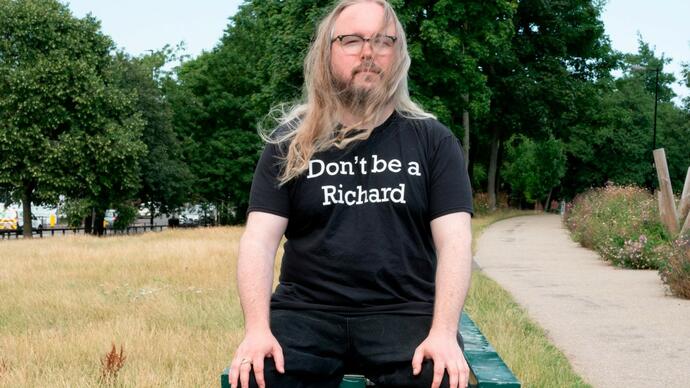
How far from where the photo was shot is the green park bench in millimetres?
2541

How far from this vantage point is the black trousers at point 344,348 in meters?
2.70

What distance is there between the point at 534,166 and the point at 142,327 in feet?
163

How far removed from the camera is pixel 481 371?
2680 millimetres

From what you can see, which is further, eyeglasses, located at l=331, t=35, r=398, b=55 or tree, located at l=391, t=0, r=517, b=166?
tree, located at l=391, t=0, r=517, b=166

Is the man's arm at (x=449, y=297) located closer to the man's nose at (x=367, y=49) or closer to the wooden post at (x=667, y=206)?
the man's nose at (x=367, y=49)

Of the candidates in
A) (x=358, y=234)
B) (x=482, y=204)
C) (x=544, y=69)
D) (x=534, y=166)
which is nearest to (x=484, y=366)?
(x=358, y=234)

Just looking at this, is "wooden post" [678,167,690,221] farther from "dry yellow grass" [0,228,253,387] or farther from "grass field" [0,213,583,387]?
"dry yellow grass" [0,228,253,387]

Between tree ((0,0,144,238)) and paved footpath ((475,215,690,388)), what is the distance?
2424 cm

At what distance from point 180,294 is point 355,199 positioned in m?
6.80

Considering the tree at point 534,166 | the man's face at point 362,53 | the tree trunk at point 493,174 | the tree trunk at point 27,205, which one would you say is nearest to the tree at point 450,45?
the tree trunk at point 493,174

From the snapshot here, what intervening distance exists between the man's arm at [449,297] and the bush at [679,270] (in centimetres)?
768

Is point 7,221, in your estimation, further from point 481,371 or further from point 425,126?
point 481,371

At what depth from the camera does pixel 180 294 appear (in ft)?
30.7

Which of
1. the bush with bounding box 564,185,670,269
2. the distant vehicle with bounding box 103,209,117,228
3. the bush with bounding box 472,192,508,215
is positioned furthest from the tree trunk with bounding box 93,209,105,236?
the bush with bounding box 564,185,670,269
